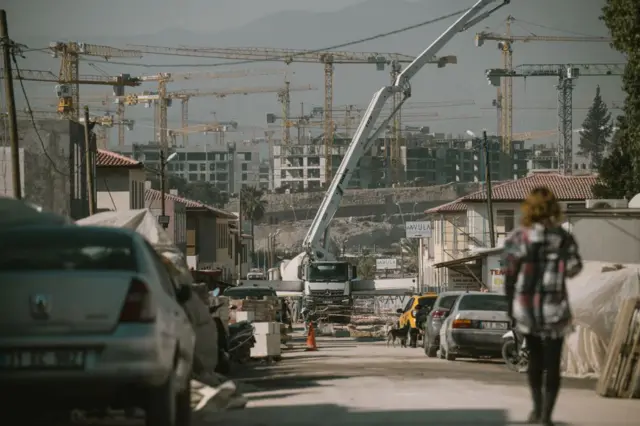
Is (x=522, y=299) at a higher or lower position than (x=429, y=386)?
higher

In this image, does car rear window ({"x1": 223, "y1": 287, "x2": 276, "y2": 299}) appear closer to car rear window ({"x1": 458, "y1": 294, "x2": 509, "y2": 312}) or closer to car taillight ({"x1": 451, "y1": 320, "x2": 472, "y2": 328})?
car rear window ({"x1": 458, "y1": 294, "x2": 509, "y2": 312})

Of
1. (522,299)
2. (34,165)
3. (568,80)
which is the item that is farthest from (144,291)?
(568,80)

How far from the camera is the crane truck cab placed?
67562mm

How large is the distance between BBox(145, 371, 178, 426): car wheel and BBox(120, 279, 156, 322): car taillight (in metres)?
0.58

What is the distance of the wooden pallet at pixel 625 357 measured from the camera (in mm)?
17641

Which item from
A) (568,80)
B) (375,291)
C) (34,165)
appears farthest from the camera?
(568,80)

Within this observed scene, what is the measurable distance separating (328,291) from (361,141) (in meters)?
8.20

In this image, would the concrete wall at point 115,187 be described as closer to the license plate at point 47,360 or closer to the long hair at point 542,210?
the long hair at point 542,210

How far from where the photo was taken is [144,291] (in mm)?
11359

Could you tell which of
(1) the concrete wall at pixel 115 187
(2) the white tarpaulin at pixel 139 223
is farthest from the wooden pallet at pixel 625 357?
(1) the concrete wall at pixel 115 187

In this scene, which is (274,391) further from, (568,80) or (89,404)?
(568,80)

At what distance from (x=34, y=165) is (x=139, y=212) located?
41.3m

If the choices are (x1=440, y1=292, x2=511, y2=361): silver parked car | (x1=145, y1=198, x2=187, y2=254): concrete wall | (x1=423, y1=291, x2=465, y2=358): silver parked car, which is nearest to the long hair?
(x1=440, y1=292, x2=511, y2=361): silver parked car

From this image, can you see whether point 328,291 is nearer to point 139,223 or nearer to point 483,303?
point 483,303
